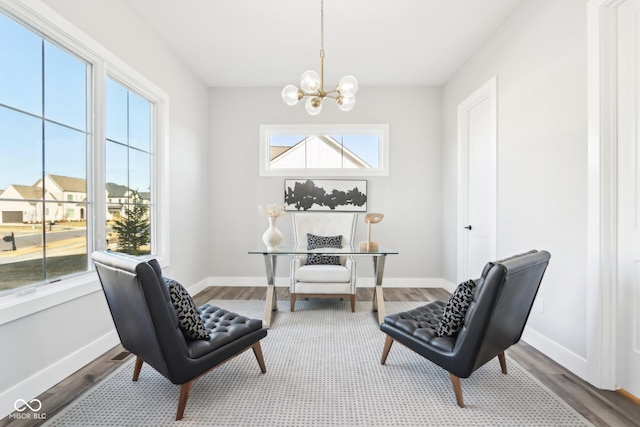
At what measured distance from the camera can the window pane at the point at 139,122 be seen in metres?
2.97

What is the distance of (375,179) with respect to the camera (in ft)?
14.7

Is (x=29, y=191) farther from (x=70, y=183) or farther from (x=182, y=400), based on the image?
(x=182, y=400)

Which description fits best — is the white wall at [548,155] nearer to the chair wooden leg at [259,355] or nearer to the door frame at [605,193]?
the door frame at [605,193]

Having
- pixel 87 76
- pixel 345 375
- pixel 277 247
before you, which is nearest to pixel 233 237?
pixel 277 247

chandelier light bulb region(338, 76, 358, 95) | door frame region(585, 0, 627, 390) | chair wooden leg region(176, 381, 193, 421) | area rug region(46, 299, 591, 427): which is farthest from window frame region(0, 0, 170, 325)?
door frame region(585, 0, 627, 390)

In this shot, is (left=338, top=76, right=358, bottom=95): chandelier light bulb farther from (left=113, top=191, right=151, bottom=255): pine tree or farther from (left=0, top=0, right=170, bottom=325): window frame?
(left=113, top=191, right=151, bottom=255): pine tree

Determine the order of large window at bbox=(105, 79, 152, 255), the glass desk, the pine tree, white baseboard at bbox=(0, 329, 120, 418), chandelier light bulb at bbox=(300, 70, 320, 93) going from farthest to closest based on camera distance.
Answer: the glass desk
the pine tree
large window at bbox=(105, 79, 152, 255)
chandelier light bulb at bbox=(300, 70, 320, 93)
white baseboard at bbox=(0, 329, 120, 418)

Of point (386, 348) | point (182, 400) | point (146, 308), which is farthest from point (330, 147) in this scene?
point (182, 400)

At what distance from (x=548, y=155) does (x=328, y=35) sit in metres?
2.30

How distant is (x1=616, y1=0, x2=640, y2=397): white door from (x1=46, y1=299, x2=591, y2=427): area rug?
0.52m

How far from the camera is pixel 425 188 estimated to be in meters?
4.47

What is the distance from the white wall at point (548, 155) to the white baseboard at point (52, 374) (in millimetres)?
3326

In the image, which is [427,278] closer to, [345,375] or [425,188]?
[425,188]

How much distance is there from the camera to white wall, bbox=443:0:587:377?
2100 millimetres
